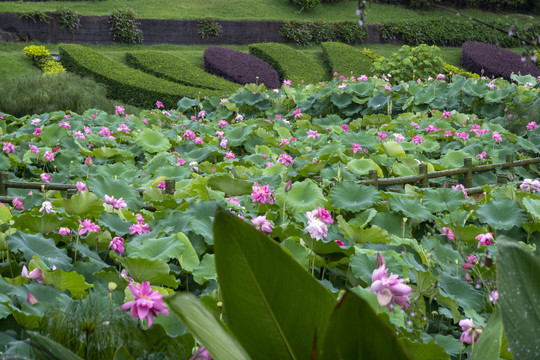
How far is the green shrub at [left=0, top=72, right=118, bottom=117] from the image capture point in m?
8.31

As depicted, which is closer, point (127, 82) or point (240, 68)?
point (127, 82)

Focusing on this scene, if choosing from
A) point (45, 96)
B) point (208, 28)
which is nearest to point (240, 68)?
point (208, 28)

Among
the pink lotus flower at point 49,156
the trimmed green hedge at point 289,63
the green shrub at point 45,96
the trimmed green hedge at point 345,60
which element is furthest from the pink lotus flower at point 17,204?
the trimmed green hedge at point 345,60

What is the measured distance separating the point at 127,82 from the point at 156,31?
20.2 ft

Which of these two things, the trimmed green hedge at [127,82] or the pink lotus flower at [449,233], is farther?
the trimmed green hedge at [127,82]

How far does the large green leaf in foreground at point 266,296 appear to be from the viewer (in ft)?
2.30

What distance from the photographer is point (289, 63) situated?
46.6 ft

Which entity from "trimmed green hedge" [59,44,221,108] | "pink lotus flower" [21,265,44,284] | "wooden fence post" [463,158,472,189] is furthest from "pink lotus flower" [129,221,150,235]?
"trimmed green hedge" [59,44,221,108]

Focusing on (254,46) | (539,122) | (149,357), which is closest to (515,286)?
(149,357)

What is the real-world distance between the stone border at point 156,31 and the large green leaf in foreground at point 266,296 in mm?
16136

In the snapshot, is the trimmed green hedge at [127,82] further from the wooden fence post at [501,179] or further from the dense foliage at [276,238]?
the wooden fence post at [501,179]

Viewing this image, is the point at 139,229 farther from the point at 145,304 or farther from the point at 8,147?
the point at 8,147

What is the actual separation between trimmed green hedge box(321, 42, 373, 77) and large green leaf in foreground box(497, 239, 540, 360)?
13.6 meters

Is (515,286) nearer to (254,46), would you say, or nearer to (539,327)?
(539,327)
